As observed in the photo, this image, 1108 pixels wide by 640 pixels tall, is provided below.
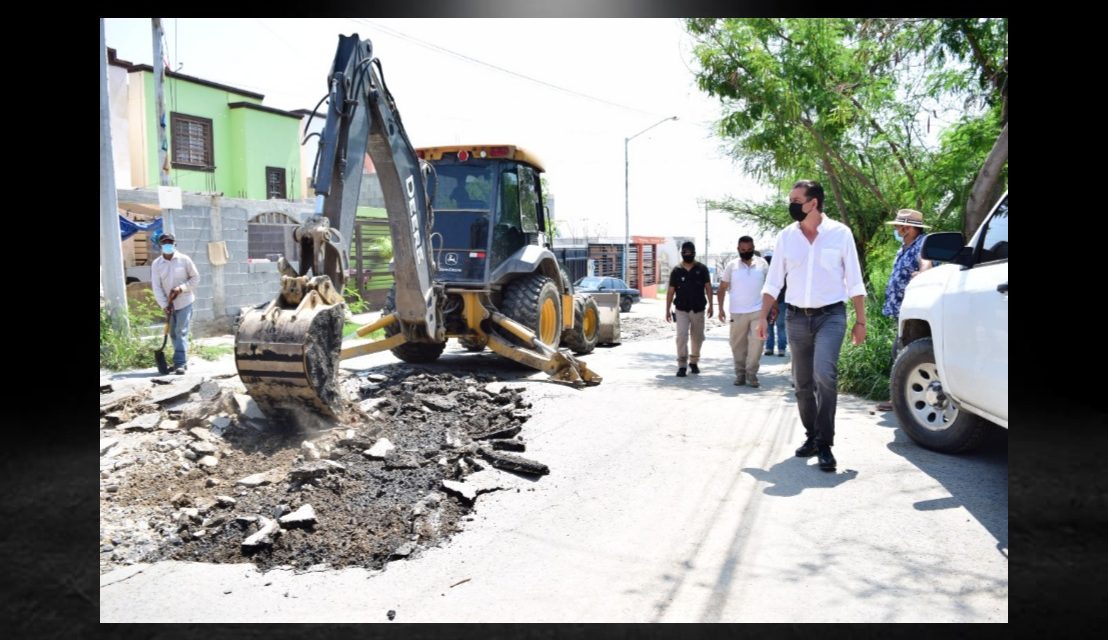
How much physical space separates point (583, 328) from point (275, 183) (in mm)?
14554

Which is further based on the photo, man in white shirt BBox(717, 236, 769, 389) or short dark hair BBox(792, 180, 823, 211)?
man in white shirt BBox(717, 236, 769, 389)

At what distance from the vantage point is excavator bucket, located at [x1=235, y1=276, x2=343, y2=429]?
613 centimetres

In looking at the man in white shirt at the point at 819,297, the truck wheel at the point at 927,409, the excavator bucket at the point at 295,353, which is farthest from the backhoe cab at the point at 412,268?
the truck wheel at the point at 927,409

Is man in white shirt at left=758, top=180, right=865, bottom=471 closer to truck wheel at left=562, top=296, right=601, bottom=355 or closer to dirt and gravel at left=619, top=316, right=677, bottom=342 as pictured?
truck wheel at left=562, top=296, right=601, bottom=355

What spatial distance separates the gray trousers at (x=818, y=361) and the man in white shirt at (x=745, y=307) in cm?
364

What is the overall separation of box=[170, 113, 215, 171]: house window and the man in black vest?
15431 mm

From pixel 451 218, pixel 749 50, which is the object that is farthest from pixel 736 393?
pixel 749 50

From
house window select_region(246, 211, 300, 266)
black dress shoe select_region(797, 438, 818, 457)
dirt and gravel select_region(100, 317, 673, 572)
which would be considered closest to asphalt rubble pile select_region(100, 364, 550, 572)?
dirt and gravel select_region(100, 317, 673, 572)

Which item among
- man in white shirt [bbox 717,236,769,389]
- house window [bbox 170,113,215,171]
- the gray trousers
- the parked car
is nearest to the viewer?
the gray trousers

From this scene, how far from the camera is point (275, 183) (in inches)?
954

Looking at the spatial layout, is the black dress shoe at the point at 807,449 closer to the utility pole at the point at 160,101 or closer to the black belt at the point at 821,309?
the black belt at the point at 821,309

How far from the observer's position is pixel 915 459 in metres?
Result: 5.98

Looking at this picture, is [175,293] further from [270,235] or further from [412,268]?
[270,235]

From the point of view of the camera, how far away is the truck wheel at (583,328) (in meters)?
13.0
